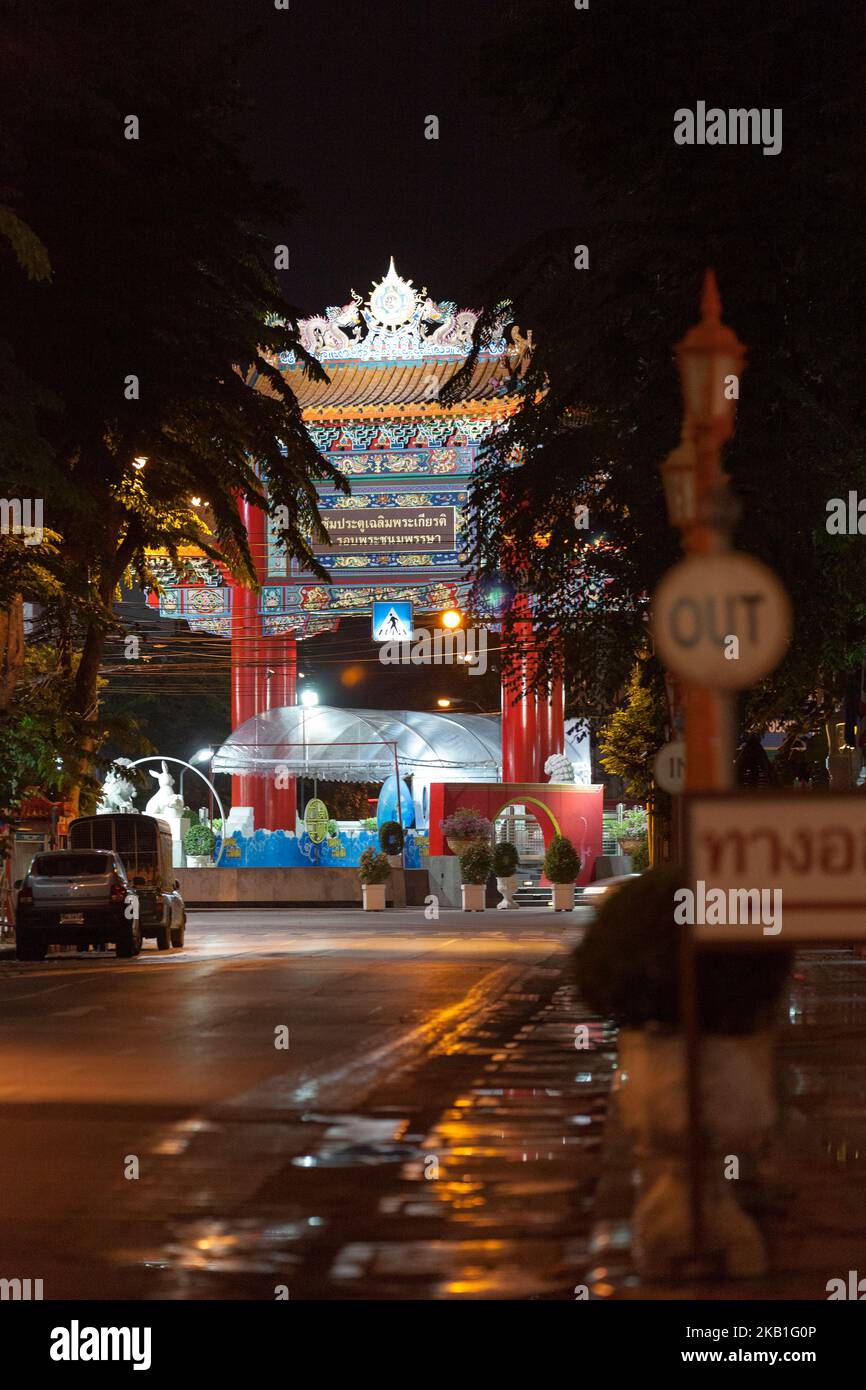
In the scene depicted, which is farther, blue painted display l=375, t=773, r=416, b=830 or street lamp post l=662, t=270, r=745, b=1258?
blue painted display l=375, t=773, r=416, b=830

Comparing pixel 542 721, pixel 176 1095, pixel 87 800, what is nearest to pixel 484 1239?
pixel 176 1095

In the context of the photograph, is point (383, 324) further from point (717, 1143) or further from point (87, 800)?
point (717, 1143)

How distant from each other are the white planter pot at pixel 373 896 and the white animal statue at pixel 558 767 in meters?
7.61

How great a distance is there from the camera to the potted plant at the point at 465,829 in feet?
186

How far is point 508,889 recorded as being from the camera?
2179 inches

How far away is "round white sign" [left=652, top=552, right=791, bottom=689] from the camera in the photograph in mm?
7867

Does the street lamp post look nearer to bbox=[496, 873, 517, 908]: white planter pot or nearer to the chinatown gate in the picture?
bbox=[496, 873, 517, 908]: white planter pot

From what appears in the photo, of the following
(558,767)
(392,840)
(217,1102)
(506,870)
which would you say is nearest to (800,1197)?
(217,1102)

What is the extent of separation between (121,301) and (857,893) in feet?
70.7

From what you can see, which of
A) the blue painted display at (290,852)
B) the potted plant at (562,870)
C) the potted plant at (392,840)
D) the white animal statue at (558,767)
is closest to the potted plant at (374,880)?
the potted plant at (562,870)

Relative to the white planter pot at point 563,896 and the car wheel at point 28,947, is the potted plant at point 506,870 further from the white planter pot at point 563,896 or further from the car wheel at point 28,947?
the car wheel at point 28,947

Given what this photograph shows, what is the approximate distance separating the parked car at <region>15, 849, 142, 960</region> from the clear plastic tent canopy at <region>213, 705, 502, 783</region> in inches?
1098

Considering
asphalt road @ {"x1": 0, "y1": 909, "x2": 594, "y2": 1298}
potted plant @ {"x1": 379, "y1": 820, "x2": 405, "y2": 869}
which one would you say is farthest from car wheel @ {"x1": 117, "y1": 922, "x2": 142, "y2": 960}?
potted plant @ {"x1": 379, "y1": 820, "x2": 405, "y2": 869}

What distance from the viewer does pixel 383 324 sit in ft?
191
